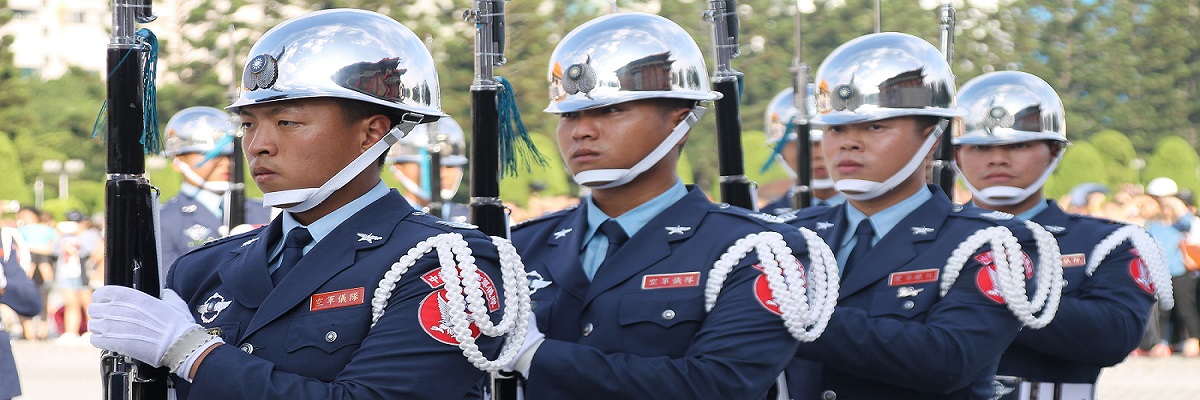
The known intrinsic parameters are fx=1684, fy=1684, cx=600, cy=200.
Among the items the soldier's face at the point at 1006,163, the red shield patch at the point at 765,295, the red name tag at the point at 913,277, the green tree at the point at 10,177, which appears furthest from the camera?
the green tree at the point at 10,177

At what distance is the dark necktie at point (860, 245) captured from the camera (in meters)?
5.34

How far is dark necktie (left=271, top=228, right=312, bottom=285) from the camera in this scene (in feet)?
12.0

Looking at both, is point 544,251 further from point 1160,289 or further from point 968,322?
point 1160,289

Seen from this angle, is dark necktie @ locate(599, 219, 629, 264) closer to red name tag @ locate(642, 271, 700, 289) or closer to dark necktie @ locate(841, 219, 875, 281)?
red name tag @ locate(642, 271, 700, 289)

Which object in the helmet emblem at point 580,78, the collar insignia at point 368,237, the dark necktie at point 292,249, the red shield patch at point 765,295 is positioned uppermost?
the helmet emblem at point 580,78

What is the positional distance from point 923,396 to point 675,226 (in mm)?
1165

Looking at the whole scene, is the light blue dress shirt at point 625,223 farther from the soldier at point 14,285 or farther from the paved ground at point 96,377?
the paved ground at point 96,377

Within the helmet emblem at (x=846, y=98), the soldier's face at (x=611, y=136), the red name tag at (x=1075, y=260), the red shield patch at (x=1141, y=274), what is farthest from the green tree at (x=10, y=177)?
the soldier's face at (x=611, y=136)

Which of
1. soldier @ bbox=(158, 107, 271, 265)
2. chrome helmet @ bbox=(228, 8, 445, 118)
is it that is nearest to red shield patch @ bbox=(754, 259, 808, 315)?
chrome helmet @ bbox=(228, 8, 445, 118)

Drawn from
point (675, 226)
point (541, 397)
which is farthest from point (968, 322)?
point (541, 397)

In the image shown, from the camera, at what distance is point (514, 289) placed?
3617 millimetres

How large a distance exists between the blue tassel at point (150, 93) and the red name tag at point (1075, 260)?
3.81m

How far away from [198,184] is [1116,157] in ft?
119

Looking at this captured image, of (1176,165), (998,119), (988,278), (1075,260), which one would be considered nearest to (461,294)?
(988,278)
